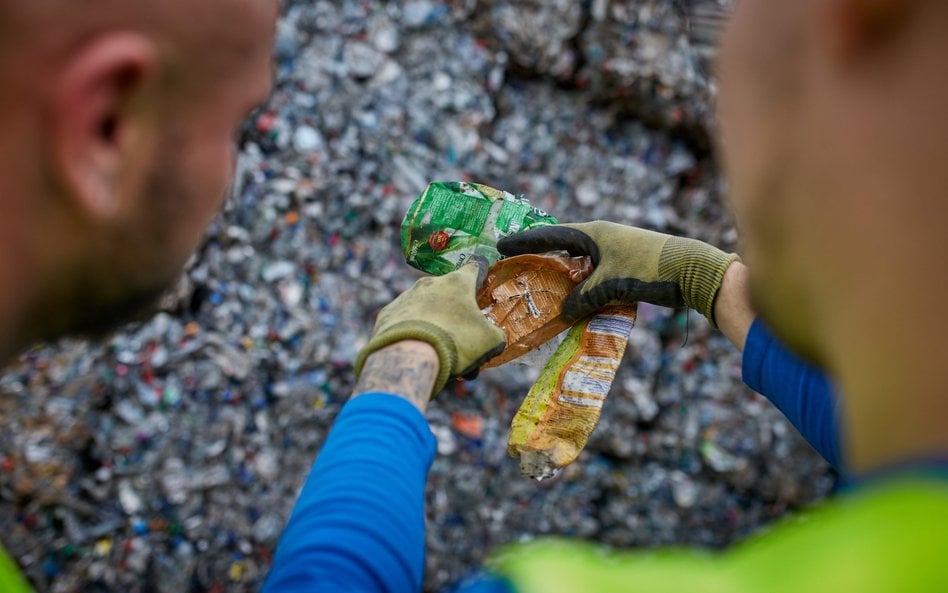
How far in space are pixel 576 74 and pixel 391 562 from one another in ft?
6.74

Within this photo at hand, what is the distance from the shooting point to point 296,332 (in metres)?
2.06

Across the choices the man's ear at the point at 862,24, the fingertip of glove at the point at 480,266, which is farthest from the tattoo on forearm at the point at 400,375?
the man's ear at the point at 862,24

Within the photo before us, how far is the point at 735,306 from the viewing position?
143cm

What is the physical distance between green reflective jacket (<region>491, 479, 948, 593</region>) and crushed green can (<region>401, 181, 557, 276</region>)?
1.24m

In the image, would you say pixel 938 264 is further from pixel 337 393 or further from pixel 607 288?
pixel 337 393

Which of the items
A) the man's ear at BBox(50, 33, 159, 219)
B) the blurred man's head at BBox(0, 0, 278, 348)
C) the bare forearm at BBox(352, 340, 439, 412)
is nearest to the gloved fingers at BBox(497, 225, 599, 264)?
the bare forearm at BBox(352, 340, 439, 412)

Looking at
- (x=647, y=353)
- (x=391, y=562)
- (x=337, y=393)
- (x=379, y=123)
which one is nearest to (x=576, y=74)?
(x=379, y=123)

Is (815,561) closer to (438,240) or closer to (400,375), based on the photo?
(400,375)

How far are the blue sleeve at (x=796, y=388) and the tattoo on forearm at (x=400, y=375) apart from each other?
2.17 ft

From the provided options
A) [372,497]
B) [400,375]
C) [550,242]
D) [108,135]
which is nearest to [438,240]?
Answer: [550,242]

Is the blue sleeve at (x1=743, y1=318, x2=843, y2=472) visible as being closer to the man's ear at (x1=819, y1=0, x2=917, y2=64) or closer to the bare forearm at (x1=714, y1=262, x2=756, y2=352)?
the bare forearm at (x1=714, y1=262, x2=756, y2=352)

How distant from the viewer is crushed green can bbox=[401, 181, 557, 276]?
162cm

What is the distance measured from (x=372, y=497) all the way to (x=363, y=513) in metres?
0.03

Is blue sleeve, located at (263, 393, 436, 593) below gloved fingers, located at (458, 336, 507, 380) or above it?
above
